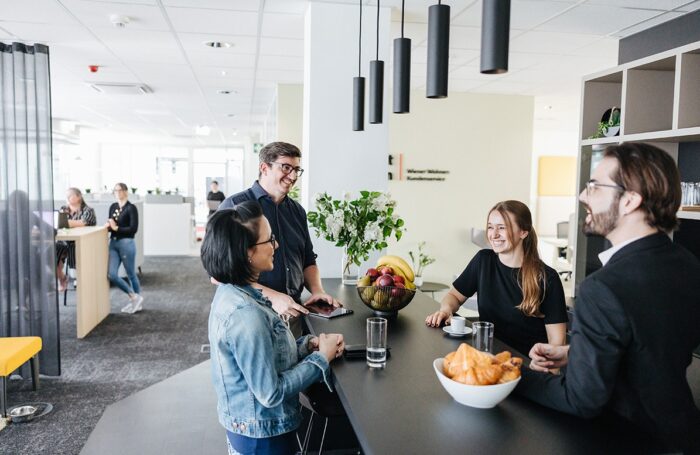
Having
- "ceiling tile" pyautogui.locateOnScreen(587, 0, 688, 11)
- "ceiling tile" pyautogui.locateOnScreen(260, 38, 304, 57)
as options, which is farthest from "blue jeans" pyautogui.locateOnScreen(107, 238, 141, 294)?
"ceiling tile" pyautogui.locateOnScreen(587, 0, 688, 11)

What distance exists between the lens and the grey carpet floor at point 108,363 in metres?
3.28

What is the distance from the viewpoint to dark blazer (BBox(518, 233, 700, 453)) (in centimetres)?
121

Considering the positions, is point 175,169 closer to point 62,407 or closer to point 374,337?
point 62,407

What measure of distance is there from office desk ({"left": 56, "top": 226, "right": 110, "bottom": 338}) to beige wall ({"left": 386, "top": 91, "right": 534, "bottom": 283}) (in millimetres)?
3403

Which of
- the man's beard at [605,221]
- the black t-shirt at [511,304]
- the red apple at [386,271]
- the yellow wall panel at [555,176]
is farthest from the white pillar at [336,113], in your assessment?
the yellow wall panel at [555,176]

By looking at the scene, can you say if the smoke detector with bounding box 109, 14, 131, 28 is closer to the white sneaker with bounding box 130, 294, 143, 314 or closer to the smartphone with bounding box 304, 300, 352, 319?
the smartphone with bounding box 304, 300, 352, 319

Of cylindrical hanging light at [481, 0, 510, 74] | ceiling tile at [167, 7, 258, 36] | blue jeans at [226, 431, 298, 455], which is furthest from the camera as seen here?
ceiling tile at [167, 7, 258, 36]

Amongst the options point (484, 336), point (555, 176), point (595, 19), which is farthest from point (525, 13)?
point (555, 176)

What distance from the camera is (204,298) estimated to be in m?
7.16

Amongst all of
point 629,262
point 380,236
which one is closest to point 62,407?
point 380,236

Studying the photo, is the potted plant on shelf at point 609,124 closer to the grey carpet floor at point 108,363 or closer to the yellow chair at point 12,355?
the grey carpet floor at point 108,363

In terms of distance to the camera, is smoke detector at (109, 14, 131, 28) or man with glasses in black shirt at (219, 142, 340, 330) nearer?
man with glasses in black shirt at (219, 142, 340, 330)

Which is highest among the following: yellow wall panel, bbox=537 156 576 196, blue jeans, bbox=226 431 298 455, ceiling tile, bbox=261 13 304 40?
ceiling tile, bbox=261 13 304 40

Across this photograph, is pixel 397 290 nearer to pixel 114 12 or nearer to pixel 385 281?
pixel 385 281
